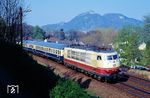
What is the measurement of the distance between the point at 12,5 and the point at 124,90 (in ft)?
65.9

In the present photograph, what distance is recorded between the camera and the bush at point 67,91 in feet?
46.5

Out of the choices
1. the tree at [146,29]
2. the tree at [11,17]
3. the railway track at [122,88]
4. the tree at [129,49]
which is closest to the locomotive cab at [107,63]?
the railway track at [122,88]

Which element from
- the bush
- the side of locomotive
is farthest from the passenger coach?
the bush

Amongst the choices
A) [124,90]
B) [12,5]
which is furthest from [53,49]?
[124,90]

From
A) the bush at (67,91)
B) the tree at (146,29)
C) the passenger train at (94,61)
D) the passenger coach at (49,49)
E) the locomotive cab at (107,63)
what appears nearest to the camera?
the bush at (67,91)

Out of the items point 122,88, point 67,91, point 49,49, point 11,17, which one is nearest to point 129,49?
point 49,49

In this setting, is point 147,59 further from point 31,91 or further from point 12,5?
point 31,91

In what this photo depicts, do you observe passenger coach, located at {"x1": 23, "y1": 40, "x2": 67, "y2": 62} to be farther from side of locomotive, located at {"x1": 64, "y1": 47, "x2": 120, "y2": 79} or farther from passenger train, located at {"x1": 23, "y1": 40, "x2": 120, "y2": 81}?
side of locomotive, located at {"x1": 64, "y1": 47, "x2": 120, "y2": 79}

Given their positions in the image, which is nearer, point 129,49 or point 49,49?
point 49,49

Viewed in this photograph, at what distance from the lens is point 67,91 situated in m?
14.7

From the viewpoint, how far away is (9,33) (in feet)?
131

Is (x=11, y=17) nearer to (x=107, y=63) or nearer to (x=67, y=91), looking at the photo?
(x=107, y=63)

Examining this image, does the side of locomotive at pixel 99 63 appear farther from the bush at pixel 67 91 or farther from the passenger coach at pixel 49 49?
the bush at pixel 67 91

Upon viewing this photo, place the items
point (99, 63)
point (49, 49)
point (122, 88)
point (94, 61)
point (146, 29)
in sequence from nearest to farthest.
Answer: point (122, 88), point (99, 63), point (94, 61), point (49, 49), point (146, 29)
